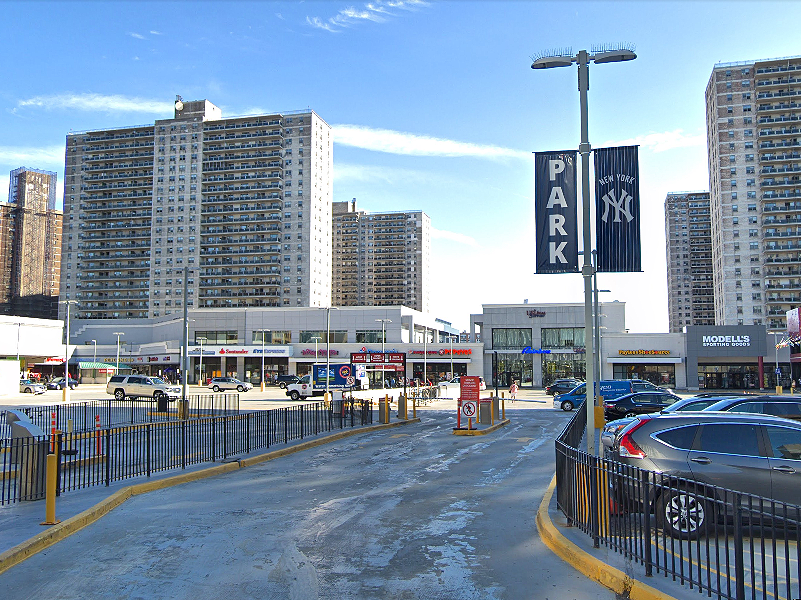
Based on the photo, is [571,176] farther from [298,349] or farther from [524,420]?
[298,349]

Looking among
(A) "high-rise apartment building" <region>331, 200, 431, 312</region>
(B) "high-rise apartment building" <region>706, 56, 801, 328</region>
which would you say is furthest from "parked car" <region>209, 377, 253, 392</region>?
(A) "high-rise apartment building" <region>331, 200, 431, 312</region>

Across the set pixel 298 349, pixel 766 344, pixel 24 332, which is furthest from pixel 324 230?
pixel 766 344

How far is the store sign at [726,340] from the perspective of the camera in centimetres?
7506

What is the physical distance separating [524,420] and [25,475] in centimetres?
2515

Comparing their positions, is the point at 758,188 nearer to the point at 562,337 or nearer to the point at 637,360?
the point at 637,360

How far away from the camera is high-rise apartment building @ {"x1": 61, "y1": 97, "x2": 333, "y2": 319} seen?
12748cm

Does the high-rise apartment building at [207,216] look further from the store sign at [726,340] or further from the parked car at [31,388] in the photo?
the store sign at [726,340]

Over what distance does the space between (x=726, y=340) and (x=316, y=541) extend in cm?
7722

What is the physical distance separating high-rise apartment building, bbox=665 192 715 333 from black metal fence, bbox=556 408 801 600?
186 m

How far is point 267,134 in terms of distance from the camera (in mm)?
127812

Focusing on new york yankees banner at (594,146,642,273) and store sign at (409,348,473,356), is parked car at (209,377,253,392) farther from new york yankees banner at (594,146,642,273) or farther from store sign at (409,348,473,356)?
new york yankees banner at (594,146,642,273)

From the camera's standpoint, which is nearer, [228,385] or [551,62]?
[551,62]

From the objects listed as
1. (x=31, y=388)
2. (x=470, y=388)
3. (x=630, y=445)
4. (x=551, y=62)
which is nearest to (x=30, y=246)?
(x=31, y=388)

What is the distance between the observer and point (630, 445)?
9.43 m
